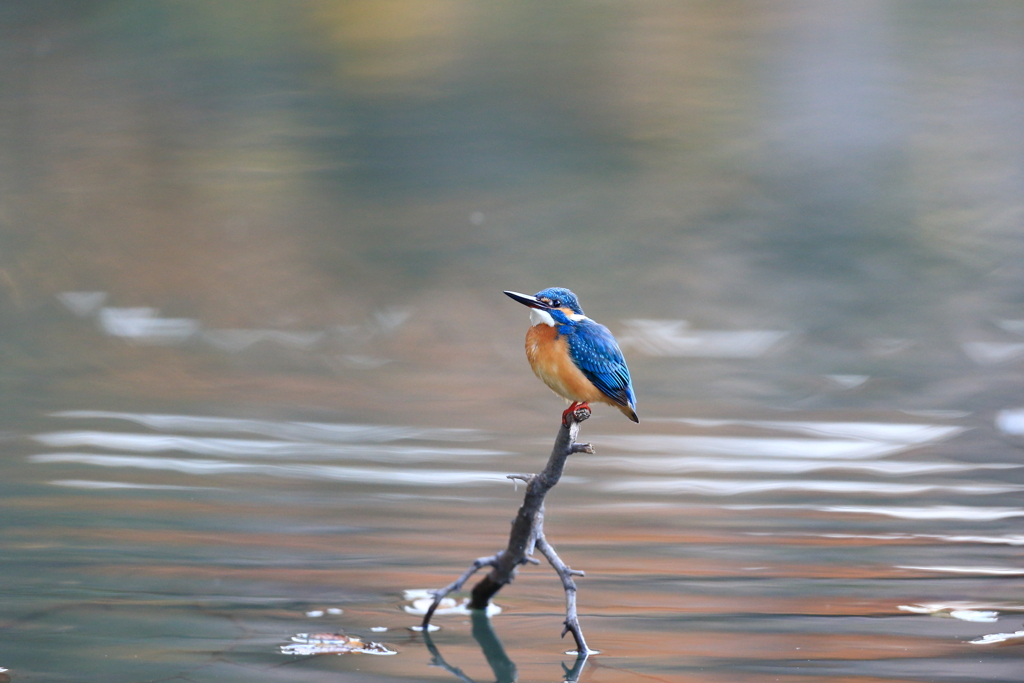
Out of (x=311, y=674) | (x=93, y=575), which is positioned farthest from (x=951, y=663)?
(x=93, y=575)

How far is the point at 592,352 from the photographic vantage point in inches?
65.6

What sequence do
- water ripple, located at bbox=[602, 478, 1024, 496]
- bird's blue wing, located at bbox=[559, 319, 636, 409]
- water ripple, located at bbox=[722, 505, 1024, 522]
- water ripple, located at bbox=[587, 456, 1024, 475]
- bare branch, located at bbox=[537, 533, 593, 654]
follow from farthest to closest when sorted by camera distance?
1. water ripple, located at bbox=[587, 456, 1024, 475]
2. water ripple, located at bbox=[602, 478, 1024, 496]
3. water ripple, located at bbox=[722, 505, 1024, 522]
4. bare branch, located at bbox=[537, 533, 593, 654]
5. bird's blue wing, located at bbox=[559, 319, 636, 409]

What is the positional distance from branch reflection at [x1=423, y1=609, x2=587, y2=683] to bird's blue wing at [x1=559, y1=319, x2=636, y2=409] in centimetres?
70

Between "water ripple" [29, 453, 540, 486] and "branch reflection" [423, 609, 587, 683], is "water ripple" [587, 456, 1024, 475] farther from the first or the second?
"branch reflection" [423, 609, 587, 683]

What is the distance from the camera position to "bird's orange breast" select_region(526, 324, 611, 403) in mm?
1668

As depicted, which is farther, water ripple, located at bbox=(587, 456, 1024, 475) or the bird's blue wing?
water ripple, located at bbox=(587, 456, 1024, 475)

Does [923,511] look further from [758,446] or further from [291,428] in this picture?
[291,428]

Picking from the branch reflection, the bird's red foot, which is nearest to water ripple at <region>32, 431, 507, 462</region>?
the branch reflection

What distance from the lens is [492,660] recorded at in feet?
7.07

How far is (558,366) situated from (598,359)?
0.07 m

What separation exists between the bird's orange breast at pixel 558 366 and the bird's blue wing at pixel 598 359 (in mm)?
11

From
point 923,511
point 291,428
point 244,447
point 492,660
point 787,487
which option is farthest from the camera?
point 291,428

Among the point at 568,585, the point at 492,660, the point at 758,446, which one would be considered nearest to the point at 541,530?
the point at 568,585

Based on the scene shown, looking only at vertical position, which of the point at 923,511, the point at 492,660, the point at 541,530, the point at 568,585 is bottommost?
the point at 492,660
